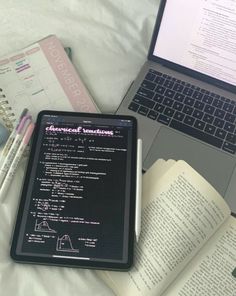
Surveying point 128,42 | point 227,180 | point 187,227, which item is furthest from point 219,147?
point 128,42

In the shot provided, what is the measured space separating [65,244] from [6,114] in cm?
23

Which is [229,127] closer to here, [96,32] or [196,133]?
[196,133]

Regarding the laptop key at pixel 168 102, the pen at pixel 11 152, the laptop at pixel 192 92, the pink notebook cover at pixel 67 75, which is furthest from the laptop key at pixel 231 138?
the pen at pixel 11 152

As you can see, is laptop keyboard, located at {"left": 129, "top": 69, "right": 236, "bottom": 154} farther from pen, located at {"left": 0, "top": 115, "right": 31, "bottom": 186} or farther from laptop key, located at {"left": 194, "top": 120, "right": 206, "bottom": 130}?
pen, located at {"left": 0, "top": 115, "right": 31, "bottom": 186}

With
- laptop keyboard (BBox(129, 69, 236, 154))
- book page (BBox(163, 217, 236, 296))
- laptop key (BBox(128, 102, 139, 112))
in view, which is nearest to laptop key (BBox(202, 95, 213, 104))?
laptop keyboard (BBox(129, 69, 236, 154))

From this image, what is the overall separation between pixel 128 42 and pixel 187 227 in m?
0.37

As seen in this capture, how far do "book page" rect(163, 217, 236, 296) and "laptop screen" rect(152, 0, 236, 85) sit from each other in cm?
26

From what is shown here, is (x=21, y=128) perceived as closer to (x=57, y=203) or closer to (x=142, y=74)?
(x=57, y=203)

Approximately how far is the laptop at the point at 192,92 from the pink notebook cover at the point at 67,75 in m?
0.06

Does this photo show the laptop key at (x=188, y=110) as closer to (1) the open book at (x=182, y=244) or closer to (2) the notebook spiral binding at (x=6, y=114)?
(1) the open book at (x=182, y=244)

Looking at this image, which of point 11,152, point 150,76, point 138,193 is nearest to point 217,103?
point 150,76

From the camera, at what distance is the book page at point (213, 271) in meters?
0.53

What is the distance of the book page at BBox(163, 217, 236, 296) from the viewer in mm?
526

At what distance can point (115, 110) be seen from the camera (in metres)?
0.70
